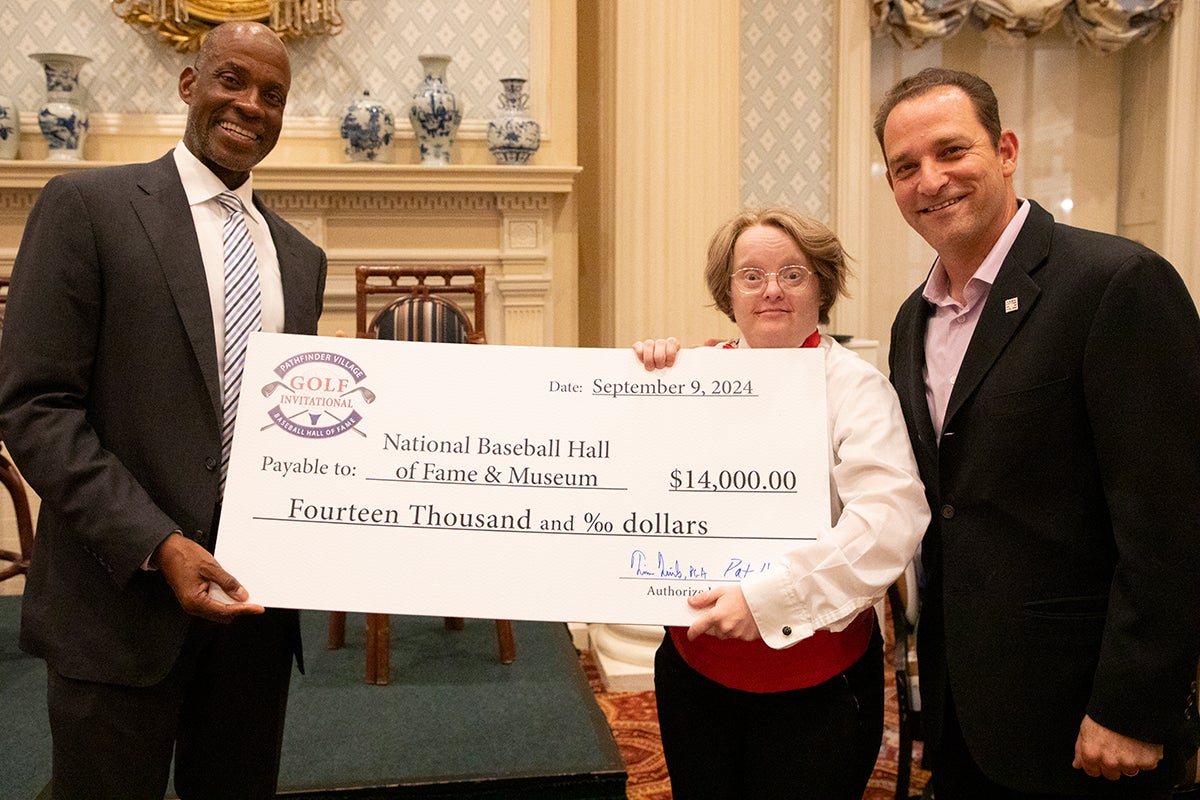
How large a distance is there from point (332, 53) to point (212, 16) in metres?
0.47

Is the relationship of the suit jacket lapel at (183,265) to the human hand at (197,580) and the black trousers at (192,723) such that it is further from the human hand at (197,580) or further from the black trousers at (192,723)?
the black trousers at (192,723)

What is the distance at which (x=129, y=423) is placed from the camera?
4.65ft

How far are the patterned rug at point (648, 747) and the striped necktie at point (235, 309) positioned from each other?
1.42 meters

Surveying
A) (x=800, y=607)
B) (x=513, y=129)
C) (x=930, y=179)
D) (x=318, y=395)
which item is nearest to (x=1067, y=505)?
(x=800, y=607)

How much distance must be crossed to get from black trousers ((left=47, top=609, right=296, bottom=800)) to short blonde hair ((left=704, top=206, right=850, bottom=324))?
934mm

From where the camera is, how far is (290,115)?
406cm

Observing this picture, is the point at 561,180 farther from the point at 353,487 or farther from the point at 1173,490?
the point at 1173,490

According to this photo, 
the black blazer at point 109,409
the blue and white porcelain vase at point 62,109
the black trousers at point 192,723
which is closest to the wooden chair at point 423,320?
the blue and white porcelain vase at point 62,109

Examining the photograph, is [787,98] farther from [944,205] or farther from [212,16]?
[944,205]

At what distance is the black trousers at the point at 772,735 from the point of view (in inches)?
55.6

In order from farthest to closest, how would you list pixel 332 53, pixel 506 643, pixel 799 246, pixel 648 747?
1. pixel 332 53
2. pixel 506 643
3. pixel 648 747
4. pixel 799 246

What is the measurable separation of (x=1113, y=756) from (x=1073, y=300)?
581mm

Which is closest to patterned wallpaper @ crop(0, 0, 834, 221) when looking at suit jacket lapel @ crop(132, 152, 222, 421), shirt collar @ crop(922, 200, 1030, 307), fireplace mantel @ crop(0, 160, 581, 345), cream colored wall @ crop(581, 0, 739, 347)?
fireplace mantel @ crop(0, 160, 581, 345)

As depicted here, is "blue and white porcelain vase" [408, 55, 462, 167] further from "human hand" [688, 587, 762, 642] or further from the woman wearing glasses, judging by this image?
"human hand" [688, 587, 762, 642]
